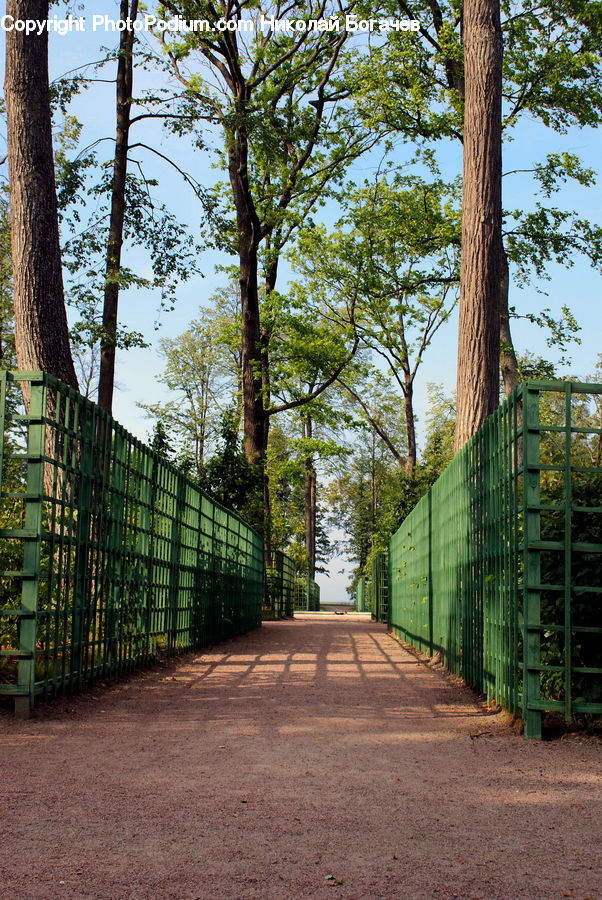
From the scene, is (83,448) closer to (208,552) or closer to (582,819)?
(582,819)

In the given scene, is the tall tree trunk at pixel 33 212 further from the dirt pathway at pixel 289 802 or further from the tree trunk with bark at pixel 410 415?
the tree trunk with bark at pixel 410 415

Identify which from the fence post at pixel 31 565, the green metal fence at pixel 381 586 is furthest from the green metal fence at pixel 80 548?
the green metal fence at pixel 381 586

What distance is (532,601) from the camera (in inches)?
210

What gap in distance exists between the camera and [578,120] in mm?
22000

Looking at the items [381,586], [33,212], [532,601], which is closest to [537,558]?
[532,601]

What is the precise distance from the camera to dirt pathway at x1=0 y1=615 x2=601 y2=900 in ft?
9.27

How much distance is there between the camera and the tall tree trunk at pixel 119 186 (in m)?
17.2

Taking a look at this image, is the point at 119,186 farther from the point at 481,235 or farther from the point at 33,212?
the point at 481,235

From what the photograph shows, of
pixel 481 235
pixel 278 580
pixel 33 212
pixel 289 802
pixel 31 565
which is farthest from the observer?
pixel 278 580

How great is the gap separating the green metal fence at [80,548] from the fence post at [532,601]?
317 centimetres

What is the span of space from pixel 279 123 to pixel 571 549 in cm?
1641

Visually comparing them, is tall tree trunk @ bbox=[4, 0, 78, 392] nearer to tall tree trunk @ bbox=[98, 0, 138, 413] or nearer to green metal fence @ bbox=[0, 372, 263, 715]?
green metal fence @ bbox=[0, 372, 263, 715]

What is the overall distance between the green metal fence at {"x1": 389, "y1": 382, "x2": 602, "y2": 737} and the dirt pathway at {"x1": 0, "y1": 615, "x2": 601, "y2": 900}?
0.37 m

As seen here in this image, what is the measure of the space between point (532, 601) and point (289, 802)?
2234mm
